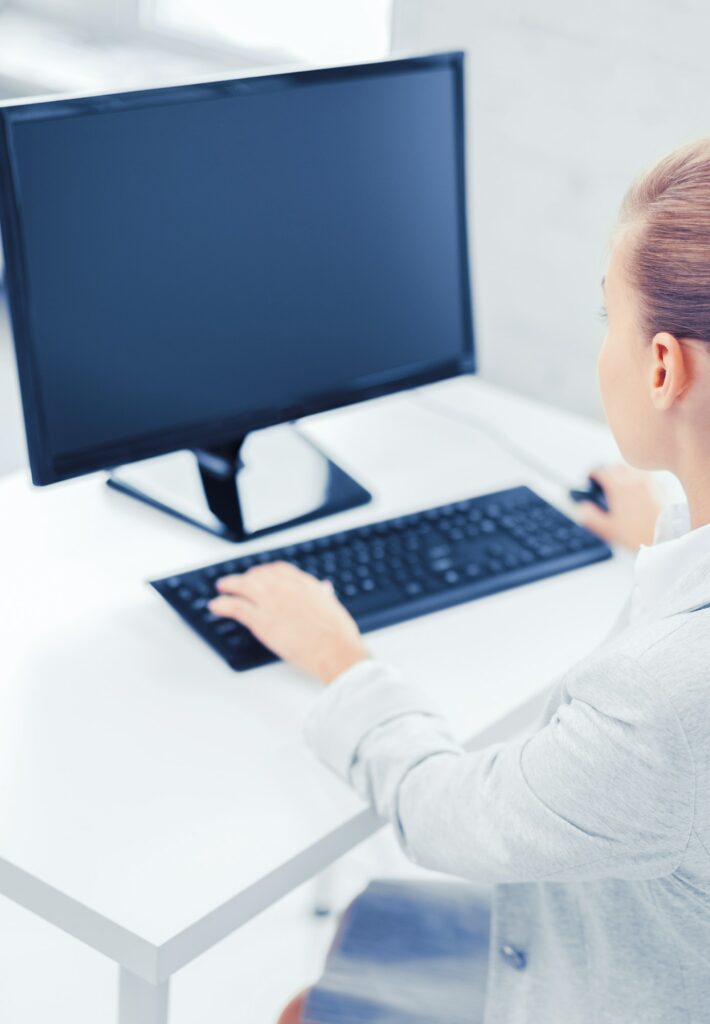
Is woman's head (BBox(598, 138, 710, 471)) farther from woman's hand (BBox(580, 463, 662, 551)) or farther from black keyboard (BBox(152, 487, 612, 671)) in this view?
woman's hand (BBox(580, 463, 662, 551))

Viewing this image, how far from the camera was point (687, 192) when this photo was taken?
78 cm

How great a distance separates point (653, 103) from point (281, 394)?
25.6 inches

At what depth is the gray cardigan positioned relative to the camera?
716 millimetres

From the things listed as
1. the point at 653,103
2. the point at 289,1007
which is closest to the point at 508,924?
the point at 289,1007

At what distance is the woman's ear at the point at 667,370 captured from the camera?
2.58ft

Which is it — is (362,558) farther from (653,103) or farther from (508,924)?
(653,103)

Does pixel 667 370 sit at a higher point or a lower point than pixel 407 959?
higher

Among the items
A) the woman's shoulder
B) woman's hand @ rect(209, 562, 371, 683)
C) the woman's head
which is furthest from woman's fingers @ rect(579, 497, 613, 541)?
the woman's shoulder

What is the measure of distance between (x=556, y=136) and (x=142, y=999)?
1.23m

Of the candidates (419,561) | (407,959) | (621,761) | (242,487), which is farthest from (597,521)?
(621,761)

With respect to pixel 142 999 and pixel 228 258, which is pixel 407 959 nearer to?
pixel 142 999

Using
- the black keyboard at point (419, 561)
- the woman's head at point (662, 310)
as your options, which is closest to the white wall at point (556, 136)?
the black keyboard at point (419, 561)

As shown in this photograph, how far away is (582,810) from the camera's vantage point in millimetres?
754

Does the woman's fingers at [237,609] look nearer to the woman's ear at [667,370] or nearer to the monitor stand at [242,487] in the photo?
the monitor stand at [242,487]
